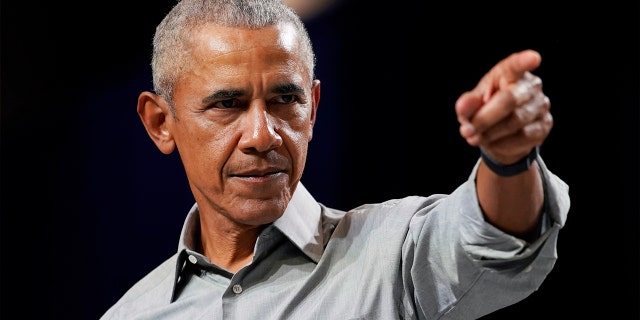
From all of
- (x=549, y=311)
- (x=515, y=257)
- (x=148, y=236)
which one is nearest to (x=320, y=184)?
(x=148, y=236)

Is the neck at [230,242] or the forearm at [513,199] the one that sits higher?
the forearm at [513,199]

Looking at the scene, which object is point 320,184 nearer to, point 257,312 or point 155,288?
point 155,288

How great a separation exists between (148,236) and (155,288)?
76 centimetres

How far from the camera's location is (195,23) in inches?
69.0

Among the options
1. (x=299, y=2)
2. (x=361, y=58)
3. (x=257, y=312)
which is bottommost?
(x=257, y=312)

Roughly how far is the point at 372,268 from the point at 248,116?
0.38 m

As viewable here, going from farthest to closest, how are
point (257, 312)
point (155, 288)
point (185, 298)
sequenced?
1. point (155, 288)
2. point (185, 298)
3. point (257, 312)

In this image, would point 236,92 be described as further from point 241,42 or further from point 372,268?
point 372,268

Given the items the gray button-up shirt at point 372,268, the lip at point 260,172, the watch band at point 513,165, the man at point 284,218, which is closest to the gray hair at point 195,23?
the man at point 284,218

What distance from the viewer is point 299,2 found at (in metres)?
2.57

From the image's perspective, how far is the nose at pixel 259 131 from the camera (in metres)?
1.64

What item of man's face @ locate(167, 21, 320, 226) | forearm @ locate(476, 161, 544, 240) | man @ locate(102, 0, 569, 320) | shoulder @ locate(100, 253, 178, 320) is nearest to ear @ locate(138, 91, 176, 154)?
man @ locate(102, 0, 569, 320)

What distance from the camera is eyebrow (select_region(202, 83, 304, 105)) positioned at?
65.5 inches

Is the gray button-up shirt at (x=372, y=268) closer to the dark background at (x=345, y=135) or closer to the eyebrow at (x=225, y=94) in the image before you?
the eyebrow at (x=225, y=94)
